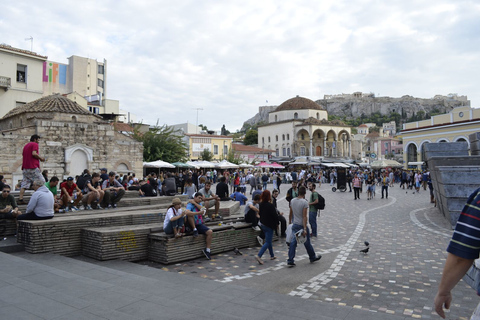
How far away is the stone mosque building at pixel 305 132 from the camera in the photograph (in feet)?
231

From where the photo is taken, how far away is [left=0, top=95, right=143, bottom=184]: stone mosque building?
19.6m

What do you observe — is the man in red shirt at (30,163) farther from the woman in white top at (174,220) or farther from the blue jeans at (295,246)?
the blue jeans at (295,246)

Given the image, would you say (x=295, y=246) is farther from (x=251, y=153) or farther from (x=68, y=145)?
(x=251, y=153)

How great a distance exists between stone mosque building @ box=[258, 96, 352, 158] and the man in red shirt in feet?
204

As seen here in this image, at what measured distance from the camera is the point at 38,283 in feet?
15.5

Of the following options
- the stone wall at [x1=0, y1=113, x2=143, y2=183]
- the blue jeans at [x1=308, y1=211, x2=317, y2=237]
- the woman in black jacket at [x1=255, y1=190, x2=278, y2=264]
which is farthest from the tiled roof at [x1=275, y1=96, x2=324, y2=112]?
the woman in black jacket at [x1=255, y1=190, x2=278, y2=264]

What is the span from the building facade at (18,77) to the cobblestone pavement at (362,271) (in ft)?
107

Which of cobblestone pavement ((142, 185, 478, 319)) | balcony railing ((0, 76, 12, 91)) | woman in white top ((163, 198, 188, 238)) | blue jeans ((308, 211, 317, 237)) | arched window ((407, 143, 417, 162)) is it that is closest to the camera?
cobblestone pavement ((142, 185, 478, 319))

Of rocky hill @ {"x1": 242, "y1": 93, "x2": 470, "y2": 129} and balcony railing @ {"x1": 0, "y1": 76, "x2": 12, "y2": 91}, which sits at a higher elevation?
rocky hill @ {"x1": 242, "y1": 93, "x2": 470, "y2": 129}

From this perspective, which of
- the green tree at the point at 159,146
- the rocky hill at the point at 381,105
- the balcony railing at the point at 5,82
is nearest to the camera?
the balcony railing at the point at 5,82

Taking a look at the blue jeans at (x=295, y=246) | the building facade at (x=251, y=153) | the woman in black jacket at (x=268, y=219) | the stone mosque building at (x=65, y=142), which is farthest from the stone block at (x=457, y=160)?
the building facade at (x=251, y=153)

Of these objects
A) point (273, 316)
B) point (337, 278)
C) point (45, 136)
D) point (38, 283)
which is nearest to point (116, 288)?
point (38, 283)

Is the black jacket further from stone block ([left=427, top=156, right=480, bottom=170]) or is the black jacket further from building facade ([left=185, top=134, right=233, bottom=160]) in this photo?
building facade ([left=185, top=134, right=233, bottom=160])

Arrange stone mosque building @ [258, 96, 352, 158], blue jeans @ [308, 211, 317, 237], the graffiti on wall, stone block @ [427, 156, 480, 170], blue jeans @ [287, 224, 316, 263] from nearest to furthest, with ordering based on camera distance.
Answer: blue jeans @ [287, 224, 316, 263] → blue jeans @ [308, 211, 317, 237] → stone block @ [427, 156, 480, 170] → the graffiti on wall → stone mosque building @ [258, 96, 352, 158]
